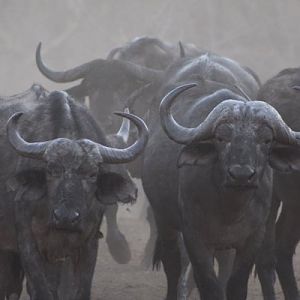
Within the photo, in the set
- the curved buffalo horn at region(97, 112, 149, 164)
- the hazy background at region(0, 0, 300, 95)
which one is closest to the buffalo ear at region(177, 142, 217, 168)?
the curved buffalo horn at region(97, 112, 149, 164)

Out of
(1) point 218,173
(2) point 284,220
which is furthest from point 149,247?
(1) point 218,173

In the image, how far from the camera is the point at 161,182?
10.4 m

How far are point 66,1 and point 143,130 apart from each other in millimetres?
19736

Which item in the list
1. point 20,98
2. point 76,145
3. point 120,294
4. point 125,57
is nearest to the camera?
point 76,145

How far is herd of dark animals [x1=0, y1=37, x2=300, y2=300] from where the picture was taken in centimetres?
884

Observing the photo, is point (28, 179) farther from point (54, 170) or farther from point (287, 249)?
point (287, 249)

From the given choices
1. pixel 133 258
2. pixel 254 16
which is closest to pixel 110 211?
pixel 133 258

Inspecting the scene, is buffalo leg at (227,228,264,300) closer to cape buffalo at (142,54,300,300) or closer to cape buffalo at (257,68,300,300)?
cape buffalo at (142,54,300,300)

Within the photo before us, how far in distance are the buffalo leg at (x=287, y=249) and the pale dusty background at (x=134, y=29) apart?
15538 mm

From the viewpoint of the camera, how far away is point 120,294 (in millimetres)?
11992

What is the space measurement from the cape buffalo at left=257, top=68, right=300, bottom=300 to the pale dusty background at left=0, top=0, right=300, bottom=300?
15452 millimetres

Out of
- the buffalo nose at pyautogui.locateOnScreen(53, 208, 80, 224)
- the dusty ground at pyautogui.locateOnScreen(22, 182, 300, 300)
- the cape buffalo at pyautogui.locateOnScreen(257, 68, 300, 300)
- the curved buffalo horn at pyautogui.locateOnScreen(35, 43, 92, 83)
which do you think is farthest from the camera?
the curved buffalo horn at pyautogui.locateOnScreen(35, 43, 92, 83)

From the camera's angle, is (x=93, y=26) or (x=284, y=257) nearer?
(x=284, y=257)

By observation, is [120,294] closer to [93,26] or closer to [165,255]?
[165,255]
